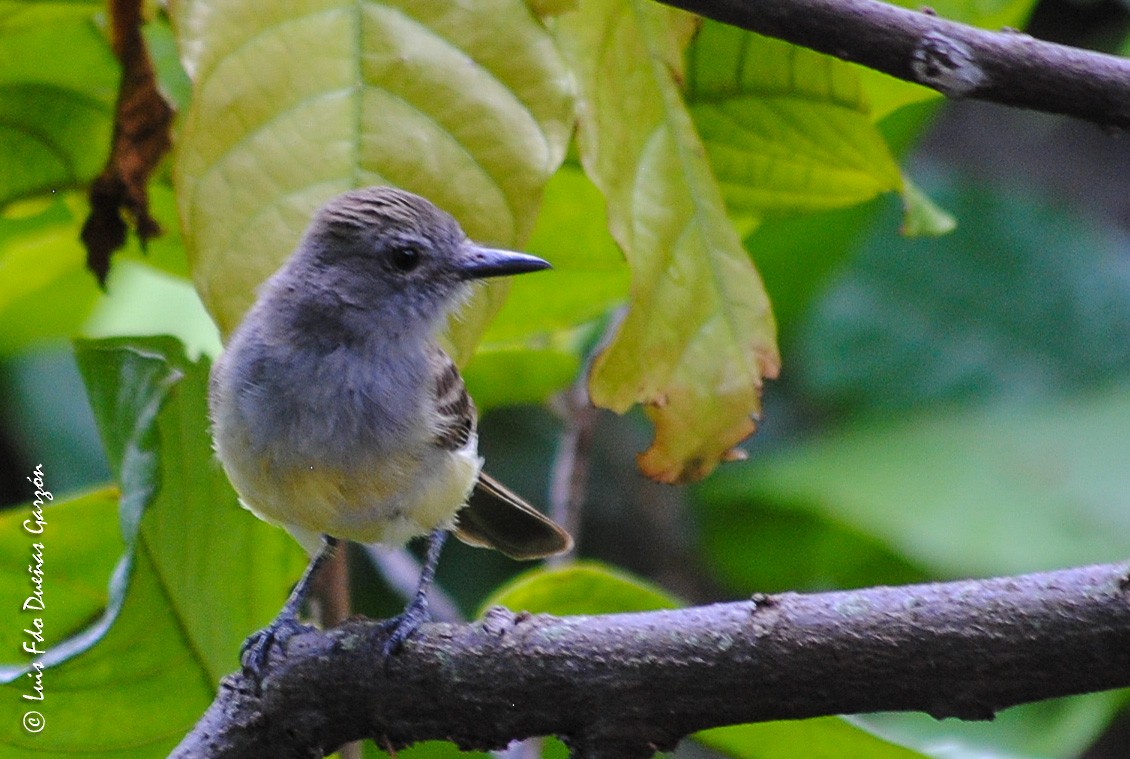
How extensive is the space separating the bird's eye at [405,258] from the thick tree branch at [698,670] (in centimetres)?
77

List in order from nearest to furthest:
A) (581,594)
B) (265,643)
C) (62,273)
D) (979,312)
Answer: (265,643), (581,594), (62,273), (979,312)

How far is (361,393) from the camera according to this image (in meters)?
2.15

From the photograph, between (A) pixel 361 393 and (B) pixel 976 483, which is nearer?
(A) pixel 361 393

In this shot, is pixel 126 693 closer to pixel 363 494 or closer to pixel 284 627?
pixel 284 627

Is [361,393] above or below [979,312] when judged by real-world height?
above

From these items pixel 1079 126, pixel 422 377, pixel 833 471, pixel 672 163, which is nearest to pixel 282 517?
pixel 422 377

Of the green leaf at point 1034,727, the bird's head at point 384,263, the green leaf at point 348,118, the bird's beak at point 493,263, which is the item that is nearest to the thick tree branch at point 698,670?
the green leaf at point 348,118

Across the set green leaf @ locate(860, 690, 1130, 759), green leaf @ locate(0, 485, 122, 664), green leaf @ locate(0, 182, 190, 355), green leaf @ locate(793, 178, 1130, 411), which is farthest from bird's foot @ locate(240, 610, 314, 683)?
green leaf @ locate(793, 178, 1130, 411)

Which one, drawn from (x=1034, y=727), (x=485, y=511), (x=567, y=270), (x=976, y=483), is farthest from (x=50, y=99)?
(x=976, y=483)

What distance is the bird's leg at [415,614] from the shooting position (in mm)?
1636

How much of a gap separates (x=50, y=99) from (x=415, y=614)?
1.03 m

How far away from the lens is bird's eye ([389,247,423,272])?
228cm

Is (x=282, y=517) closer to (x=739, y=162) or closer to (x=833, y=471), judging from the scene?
(x=739, y=162)

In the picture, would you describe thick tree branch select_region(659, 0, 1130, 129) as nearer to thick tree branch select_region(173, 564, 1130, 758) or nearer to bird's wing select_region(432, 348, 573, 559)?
thick tree branch select_region(173, 564, 1130, 758)
